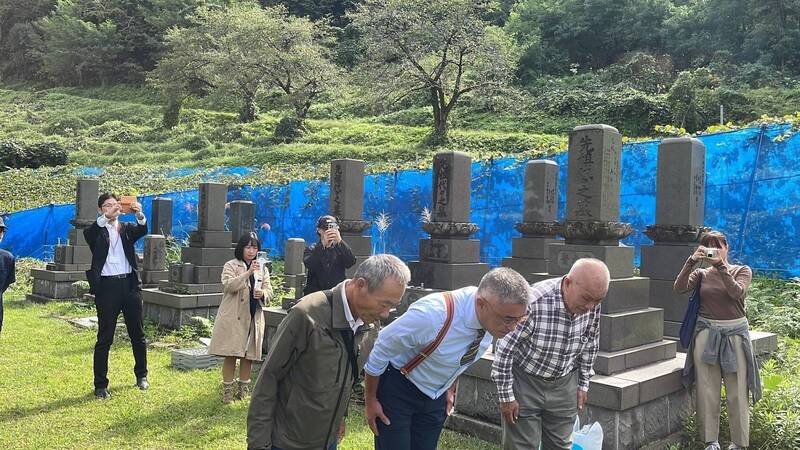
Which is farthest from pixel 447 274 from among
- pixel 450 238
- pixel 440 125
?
pixel 440 125

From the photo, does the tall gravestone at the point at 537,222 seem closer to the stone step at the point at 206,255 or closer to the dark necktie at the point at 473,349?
the stone step at the point at 206,255

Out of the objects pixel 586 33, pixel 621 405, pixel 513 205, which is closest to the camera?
pixel 621 405

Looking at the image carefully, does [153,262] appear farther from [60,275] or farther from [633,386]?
[633,386]

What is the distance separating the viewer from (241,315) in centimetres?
592

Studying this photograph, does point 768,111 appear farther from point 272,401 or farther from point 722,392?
point 272,401

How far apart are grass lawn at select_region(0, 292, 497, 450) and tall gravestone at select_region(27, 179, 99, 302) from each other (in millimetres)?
4304

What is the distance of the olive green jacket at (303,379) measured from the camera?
2510mm

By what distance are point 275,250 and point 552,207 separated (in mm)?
8292

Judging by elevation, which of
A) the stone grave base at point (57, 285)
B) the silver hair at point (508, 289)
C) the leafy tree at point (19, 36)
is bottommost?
the stone grave base at point (57, 285)

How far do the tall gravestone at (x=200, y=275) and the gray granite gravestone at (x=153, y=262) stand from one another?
1.17 metres

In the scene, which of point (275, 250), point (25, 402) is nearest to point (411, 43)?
point (275, 250)

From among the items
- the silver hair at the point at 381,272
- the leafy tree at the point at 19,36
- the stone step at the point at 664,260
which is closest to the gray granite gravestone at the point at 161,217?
the stone step at the point at 664,260

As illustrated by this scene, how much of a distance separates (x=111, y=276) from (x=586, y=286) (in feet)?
15.4

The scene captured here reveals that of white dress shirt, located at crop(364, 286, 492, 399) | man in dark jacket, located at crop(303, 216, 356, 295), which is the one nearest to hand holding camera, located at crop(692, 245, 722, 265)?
white dress shirt, located at crop(364, 286, 492, 399)
